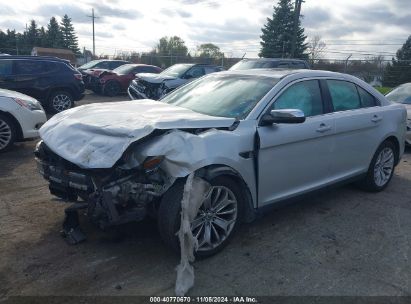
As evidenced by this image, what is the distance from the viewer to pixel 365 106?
5387mm

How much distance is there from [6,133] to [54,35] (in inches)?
2274

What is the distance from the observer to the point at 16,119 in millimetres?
7191

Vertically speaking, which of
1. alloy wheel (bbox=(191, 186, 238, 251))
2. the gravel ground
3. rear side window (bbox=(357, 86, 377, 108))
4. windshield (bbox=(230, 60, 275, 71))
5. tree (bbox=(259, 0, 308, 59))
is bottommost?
the gravel ground

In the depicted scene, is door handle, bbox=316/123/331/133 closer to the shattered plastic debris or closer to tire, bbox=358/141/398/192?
tire, bbox=358/141/398/192

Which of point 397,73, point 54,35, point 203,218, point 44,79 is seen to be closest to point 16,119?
point 44,79

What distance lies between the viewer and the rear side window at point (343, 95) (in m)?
4.92

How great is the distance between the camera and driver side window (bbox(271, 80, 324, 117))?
4285 mm

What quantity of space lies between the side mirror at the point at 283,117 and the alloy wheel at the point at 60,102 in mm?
9401

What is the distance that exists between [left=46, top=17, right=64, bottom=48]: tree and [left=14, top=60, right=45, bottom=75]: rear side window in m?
49.6

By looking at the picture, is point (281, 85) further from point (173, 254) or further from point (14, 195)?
point (14, 195)

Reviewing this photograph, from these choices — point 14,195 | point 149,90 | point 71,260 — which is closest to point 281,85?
point 71,260

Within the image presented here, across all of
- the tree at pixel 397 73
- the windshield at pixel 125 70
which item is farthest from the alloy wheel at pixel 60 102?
the tree at pixel 397 73

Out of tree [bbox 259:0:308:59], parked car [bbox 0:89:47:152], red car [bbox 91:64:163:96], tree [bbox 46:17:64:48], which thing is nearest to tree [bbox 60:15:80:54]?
tree [bbox 46:17:64:48]

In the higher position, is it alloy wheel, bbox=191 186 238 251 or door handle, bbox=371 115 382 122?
door handle, bbox=371 115 382 122
